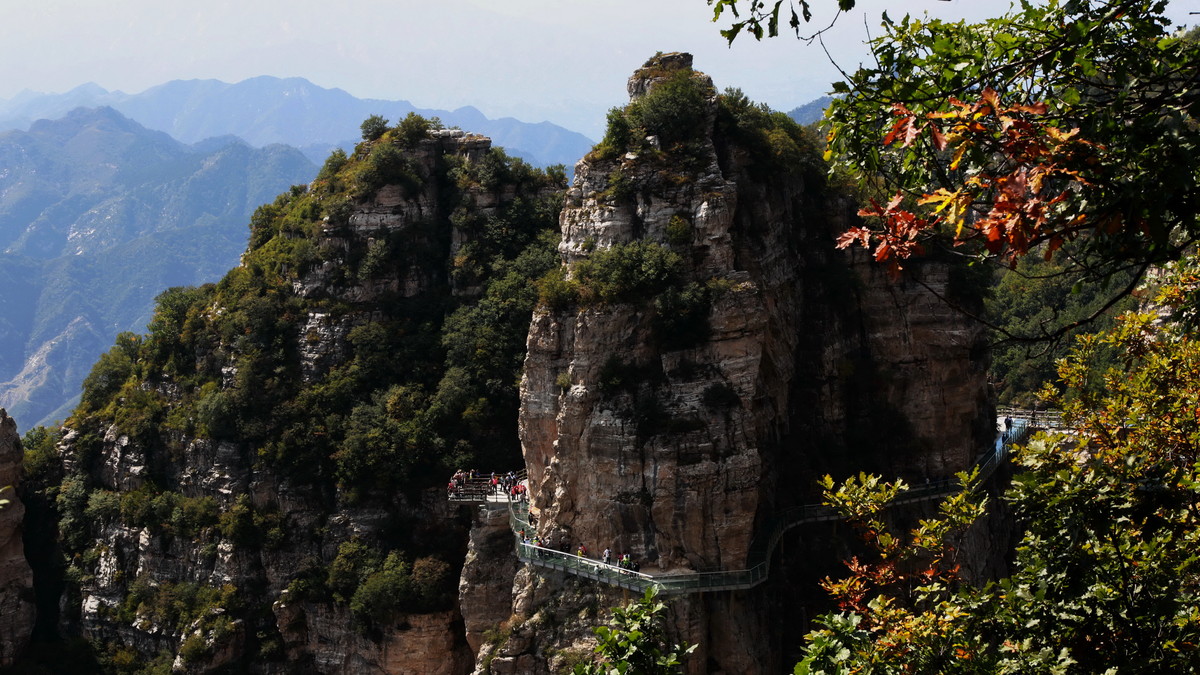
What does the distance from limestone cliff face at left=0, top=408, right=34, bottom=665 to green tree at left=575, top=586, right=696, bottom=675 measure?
35370mm

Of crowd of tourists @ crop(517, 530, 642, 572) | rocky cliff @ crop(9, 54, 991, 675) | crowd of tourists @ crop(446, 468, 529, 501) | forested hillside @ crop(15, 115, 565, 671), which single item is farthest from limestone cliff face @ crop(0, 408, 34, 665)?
crowd of tourists @ crop(517, 530, 642, 572)

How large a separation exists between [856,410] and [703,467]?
738cm

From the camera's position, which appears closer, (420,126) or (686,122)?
(686,122)

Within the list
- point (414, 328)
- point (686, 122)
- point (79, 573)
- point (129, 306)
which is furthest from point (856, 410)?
point (129, 306)

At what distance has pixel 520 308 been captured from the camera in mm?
35219

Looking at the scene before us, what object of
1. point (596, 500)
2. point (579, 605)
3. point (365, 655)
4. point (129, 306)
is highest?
point (129, 306)

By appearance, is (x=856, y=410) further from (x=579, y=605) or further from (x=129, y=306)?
(x=129, y=306)

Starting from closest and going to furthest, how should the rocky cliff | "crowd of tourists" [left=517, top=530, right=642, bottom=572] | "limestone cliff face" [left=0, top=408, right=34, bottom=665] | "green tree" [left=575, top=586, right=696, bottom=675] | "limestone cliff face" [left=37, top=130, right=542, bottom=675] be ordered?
"green tree" [left=575, top=586, right=696, bottom=675], "crowd of tourists" [left=517, top=530, right=642, bottom=572], the rocky cliff, "limestone cliff face" [left=37, top=130, right=542, bottom=675], "limestone cliff face" [left=0, top=408, right=34, bottom=665]

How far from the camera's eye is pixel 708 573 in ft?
82.1

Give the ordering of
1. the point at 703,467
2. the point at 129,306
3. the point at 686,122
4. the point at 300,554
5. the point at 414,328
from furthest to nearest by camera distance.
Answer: the point at 129,306
the point at 414,328
the point at 300,554
the point at 686,122
the point at 703,467

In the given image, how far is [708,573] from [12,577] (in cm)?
2882

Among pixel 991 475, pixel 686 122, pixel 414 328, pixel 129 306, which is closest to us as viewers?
pixel 686 122

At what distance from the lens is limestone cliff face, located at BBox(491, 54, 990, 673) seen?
82.9 ft

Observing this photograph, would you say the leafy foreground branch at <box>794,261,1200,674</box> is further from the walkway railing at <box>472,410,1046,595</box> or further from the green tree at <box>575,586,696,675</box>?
the walkway railing at <box>472,410,1046,595</box>
